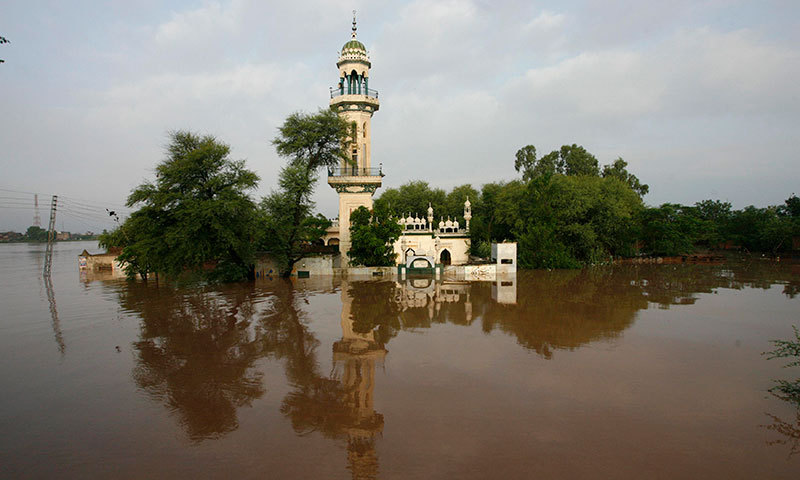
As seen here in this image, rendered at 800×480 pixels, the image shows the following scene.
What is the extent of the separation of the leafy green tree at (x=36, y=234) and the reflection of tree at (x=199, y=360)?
160113 mm

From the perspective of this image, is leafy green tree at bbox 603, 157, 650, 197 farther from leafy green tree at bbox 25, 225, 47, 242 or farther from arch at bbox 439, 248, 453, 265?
leafy green tree at bbox 25, 225, 47, 242

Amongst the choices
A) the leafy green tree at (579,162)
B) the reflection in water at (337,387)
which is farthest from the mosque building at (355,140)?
the leafy green tree at (579,162)

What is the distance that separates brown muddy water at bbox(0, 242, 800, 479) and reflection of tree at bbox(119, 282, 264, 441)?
2.7 inches

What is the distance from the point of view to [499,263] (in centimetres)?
2891

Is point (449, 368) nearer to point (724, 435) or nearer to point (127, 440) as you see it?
point (724, 435)

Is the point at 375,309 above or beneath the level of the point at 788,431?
above

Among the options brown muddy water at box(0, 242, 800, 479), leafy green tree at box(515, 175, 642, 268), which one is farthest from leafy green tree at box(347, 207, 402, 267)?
leafy green tree at box(515, 175, 642, 268)

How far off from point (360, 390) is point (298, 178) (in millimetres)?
19567

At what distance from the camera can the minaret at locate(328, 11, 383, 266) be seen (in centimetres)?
3005

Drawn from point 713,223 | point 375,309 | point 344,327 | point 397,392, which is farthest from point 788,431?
point 713,223

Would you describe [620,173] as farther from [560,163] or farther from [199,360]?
[199,360]

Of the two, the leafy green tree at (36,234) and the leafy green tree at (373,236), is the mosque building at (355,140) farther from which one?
the leafy green tree at (36,234)

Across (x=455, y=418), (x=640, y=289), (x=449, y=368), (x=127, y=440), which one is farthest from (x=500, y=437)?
(x=640, y=289)

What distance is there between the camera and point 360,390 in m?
9.33
